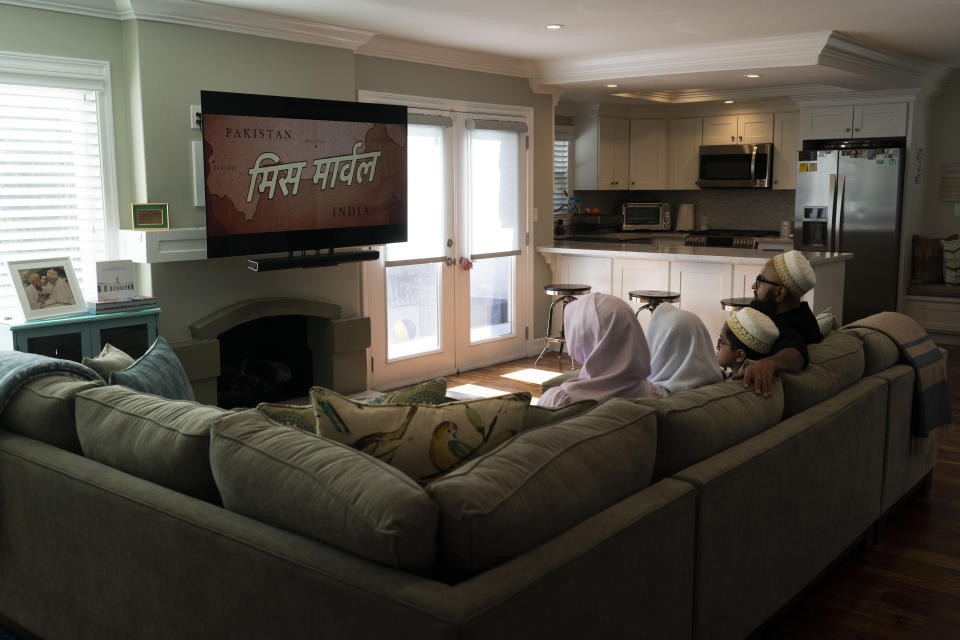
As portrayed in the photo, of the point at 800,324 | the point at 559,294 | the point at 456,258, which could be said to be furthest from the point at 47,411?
the point at 559,294

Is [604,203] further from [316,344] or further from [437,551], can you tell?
[437,551]

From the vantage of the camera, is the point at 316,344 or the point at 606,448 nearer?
the point at 606,448

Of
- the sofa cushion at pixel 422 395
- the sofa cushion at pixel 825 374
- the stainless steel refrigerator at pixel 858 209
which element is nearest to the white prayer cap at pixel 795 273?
the sofa cushion at pixel 825 374

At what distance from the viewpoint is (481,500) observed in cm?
160

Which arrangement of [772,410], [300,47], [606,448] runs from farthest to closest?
1. [300,47]
2. [772,410]
3. [606,448]

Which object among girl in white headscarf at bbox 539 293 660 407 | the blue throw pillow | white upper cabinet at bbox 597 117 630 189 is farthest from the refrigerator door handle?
the blue throw pillow

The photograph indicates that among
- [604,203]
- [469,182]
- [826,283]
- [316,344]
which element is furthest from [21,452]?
[604,203]

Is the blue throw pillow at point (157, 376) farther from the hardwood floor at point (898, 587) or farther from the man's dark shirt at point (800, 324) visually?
the man's dark shirt at point (800, 324)

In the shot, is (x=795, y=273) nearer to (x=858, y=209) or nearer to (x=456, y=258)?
(x=456, y=258)

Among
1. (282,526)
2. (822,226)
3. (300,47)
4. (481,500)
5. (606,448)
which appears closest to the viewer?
(481,500)

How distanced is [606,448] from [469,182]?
476 cm

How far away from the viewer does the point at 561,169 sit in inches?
367

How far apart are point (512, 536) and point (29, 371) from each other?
1663 millimetres

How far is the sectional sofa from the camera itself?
5.16 feet
